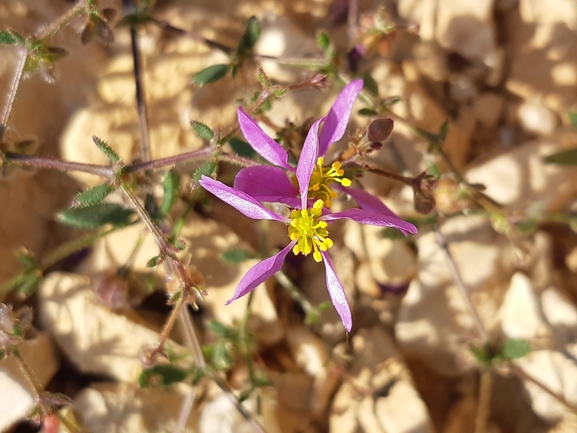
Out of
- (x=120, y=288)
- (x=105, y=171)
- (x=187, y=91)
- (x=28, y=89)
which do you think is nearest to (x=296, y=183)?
(x=105, y=171)

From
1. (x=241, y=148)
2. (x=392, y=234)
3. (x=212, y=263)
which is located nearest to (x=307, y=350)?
(x=212, y=263)

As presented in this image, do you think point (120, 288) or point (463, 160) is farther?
point (463, 160)

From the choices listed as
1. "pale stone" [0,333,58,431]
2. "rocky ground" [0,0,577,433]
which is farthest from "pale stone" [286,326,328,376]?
"pale stone" [0,333,58,431]

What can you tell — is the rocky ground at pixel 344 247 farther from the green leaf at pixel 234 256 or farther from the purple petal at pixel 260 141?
the purple petal at pixel 260 141

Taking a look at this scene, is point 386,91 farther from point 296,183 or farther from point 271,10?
point 296,183

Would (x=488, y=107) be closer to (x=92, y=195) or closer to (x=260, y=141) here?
(x=260, y=141)

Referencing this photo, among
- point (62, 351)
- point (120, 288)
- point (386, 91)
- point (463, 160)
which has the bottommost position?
point (62, 351)

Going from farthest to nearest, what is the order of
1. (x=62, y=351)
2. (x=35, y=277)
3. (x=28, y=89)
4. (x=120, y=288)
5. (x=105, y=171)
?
(x=28, y=89) < (x=62, y=351) < (x=120, y=288) < (x=35, y=277) < (x=105, y=171)
